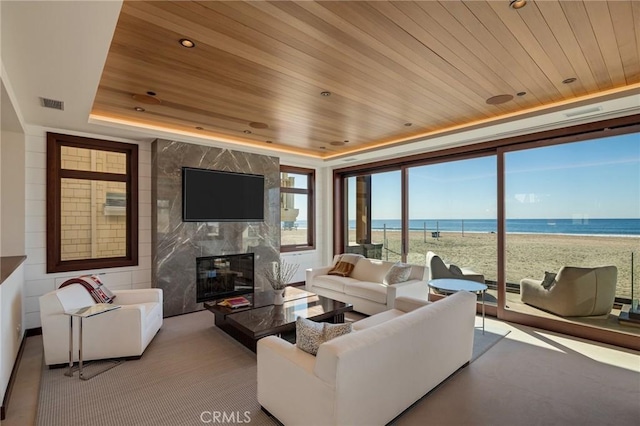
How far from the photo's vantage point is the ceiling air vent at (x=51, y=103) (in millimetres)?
3166

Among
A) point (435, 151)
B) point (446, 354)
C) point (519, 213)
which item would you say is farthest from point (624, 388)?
point (435, 151)

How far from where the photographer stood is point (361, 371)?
191 cm

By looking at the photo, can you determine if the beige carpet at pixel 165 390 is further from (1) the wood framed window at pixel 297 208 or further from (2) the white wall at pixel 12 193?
(1) the wood framed window at pixel 297 208

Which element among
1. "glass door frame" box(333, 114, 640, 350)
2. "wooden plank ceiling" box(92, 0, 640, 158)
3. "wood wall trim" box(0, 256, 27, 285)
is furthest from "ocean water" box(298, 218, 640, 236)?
"wood wall trim" box(0, 256, 27, 285)

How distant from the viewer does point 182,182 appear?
4984mm

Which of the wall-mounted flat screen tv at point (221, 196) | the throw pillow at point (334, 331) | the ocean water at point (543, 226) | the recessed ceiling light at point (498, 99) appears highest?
the recessed ceiling light at point (498, 99)

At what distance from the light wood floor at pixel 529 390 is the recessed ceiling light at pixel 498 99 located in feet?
9.47

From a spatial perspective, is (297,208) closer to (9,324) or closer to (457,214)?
(457,214)

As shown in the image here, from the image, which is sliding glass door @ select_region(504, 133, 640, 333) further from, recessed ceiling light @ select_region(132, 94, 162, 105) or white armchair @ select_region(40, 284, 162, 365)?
white armchair @ select_region(40, 284, 162, 365)

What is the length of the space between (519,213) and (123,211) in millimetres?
6065

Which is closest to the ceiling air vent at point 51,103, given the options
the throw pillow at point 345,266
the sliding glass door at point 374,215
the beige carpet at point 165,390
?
the beige carpet at point 165,390

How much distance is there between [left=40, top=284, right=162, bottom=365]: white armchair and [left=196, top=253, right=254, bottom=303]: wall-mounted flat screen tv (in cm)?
177

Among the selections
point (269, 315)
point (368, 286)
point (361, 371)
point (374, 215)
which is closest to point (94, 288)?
point (269, 315)

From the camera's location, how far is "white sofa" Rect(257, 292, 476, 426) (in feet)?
6.04
